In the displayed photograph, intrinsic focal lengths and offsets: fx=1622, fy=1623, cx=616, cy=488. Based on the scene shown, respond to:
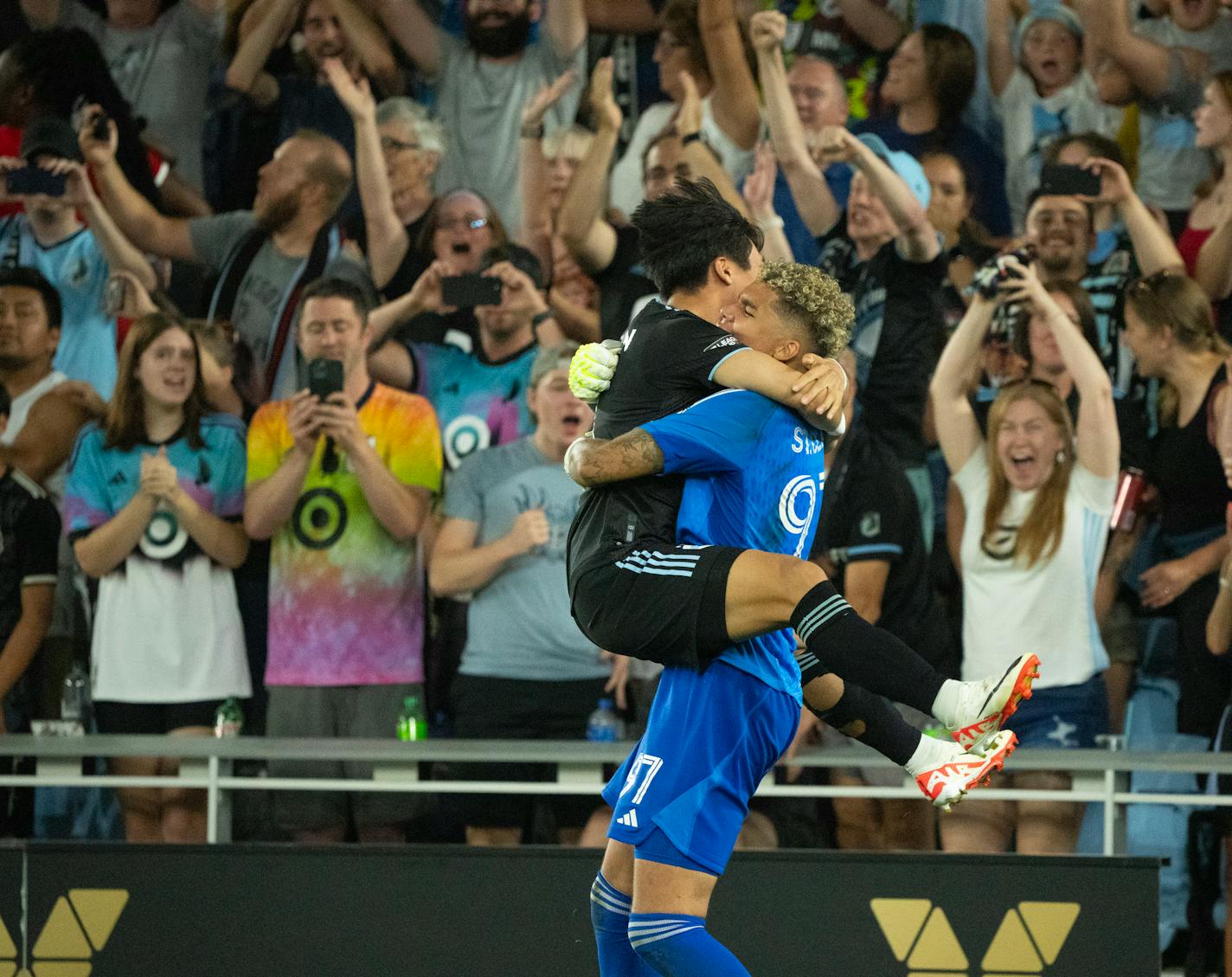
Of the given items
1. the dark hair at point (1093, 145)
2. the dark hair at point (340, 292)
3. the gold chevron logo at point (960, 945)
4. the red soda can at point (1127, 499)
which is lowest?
the gold chevron logo at point (960, 945)

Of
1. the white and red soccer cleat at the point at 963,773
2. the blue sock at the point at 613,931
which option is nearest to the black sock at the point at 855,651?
the white and red soccer cleat at the point at 963,773

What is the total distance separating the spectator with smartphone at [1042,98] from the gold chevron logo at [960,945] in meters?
2.96

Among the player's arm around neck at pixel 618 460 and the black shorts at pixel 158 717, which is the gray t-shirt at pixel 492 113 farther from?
the player's arm around neck at pixel 618 460

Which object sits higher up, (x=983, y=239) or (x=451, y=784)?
(x=983, y=239)

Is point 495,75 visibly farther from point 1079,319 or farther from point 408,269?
point 1079,319

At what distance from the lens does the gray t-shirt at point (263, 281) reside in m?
6.95

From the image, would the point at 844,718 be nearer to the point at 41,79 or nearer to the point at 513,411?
the point at 513,411

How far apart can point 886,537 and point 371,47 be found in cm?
329

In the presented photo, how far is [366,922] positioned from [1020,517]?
2.70 m

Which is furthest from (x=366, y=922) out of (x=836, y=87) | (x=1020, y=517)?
(x=836, y=87)

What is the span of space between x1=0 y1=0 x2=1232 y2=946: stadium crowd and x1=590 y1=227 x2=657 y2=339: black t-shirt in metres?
0.02

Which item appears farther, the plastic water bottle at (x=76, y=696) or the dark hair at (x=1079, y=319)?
the plastic water bottle at (x=76, y=696)

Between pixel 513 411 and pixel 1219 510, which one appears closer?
pixel 1219 510

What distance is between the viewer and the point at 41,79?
755 cm
